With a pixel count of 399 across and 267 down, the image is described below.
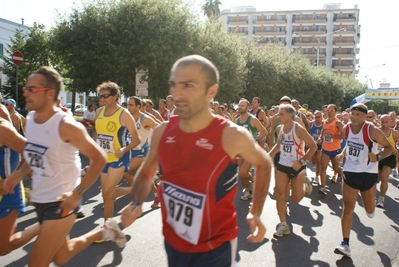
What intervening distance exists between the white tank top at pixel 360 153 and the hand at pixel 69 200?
4008mm

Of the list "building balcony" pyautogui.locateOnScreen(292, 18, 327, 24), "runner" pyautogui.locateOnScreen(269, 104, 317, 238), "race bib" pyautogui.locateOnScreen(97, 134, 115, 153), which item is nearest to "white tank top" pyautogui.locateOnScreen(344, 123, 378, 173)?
"runner" pyautogui.locateOnScreen(269, 104, 317, 238)

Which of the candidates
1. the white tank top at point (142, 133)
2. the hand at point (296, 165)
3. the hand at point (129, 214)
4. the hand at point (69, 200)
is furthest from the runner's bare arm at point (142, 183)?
the white tank top at point (142, 133)

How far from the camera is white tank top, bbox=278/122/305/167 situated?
646 cm

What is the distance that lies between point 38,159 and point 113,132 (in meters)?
2.43

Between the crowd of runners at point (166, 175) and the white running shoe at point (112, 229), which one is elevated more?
the crowd of runners at point (166, 175)

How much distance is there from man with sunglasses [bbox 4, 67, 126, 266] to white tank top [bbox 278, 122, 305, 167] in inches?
146

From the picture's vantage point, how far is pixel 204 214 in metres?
2.50

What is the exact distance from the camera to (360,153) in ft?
19.1

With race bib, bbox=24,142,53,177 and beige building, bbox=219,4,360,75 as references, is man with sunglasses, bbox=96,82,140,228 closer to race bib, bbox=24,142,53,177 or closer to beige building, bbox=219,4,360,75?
race bib, bbox=24,142,53,177

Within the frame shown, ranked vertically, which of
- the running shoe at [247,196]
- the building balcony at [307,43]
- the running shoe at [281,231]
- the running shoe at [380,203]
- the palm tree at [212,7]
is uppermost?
the palm tree at [212,7]

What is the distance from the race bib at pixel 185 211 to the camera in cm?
249

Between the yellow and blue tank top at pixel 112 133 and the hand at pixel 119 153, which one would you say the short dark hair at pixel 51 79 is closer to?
the hand at pixel 119 153

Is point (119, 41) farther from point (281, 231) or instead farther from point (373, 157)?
point (373, 157)

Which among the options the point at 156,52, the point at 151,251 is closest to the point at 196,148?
the point at 151,251
